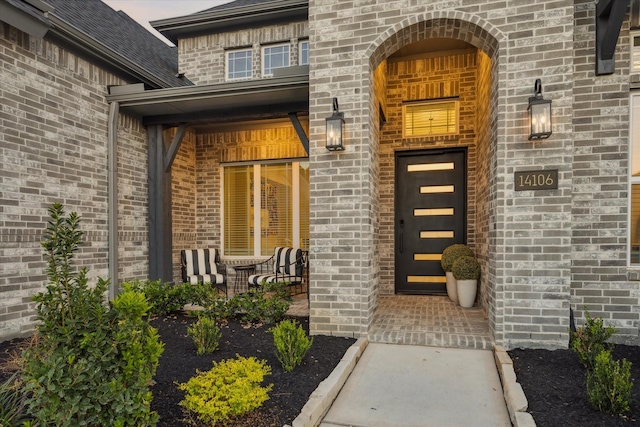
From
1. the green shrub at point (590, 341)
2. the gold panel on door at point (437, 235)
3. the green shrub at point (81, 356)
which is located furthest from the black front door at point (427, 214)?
the green shrub at point (81, 356)

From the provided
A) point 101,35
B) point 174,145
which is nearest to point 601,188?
point 174,145

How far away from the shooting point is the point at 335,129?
381 centimetres

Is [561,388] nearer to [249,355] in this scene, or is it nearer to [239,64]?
[249,355]

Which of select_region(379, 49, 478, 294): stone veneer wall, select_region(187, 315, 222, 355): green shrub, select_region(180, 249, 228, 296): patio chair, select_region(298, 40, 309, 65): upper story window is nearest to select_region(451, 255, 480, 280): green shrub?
select_region(379, 49, 478, 294): stone veneer wall

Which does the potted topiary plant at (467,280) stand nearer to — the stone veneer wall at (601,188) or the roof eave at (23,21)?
the stone veneer wall at (601,188)

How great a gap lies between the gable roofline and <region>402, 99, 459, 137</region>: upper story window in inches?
116

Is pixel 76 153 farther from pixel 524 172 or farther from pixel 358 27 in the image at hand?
pixel 524 172

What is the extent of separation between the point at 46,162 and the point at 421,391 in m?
4.90

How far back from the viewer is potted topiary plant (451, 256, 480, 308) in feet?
15.9

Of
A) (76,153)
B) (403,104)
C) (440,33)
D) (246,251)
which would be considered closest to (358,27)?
(440,33)

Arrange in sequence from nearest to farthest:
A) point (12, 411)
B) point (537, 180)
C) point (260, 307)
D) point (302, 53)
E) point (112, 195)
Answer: point (12, 411) → point (537, 180) → point (260, 307) → point (112, 195) → point (302, 53)

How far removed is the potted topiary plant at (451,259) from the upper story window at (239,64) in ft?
17.0

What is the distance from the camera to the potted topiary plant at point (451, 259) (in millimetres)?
5164

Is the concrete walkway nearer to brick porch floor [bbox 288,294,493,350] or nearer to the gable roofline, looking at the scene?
brick porch floor [bbox 288,294,493,350]
